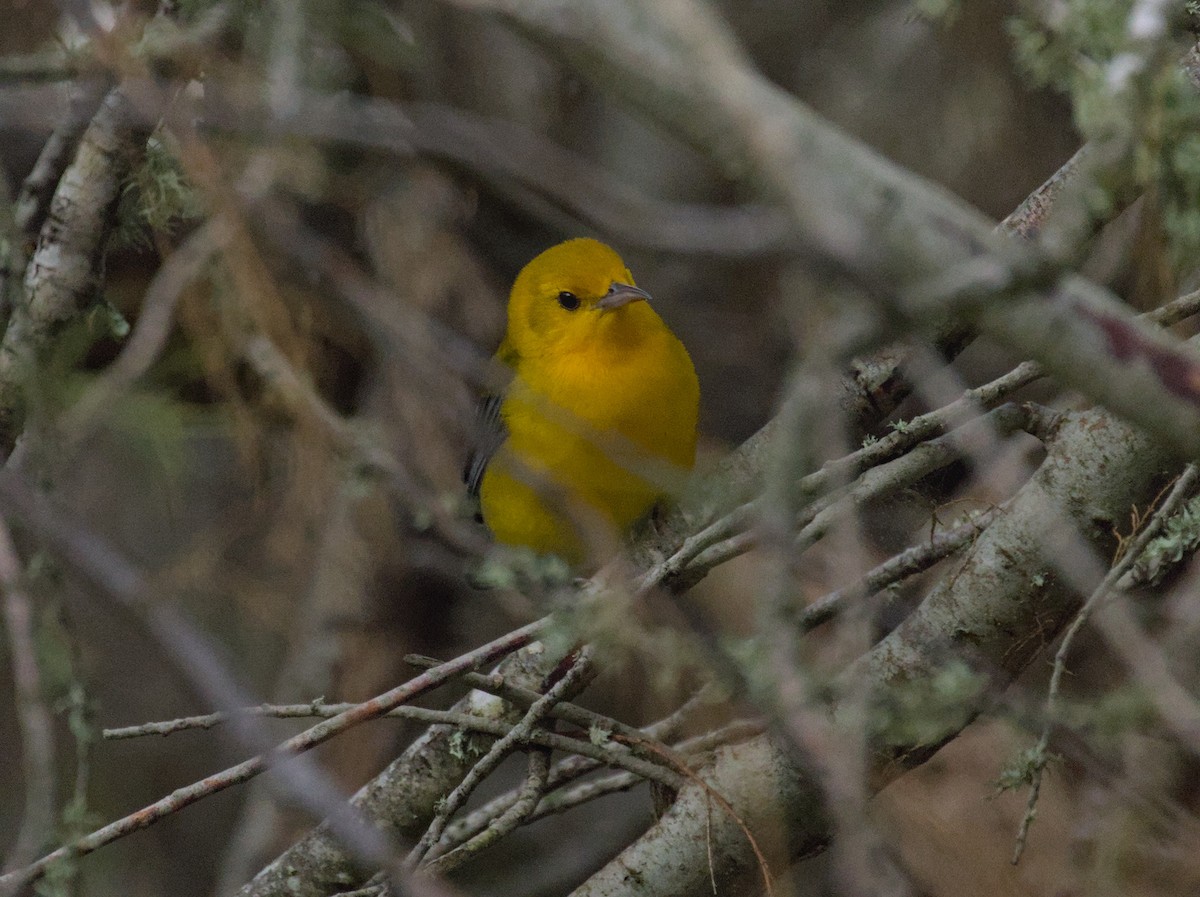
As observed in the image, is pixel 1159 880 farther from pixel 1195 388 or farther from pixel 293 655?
pixel 293 655

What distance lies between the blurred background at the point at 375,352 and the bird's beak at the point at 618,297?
1.13ft

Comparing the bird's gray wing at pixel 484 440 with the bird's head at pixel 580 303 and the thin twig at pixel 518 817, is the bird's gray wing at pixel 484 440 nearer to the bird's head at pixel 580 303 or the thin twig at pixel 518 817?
the bird's head at pixel 580 303

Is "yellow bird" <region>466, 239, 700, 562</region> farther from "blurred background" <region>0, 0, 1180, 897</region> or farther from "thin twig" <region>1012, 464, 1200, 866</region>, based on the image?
"thin twig" <region>1012, 464, 1200, 866</region>

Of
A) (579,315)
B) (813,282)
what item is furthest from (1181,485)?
(579,315)

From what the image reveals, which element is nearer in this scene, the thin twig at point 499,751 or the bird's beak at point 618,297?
the thin twig at point 499,751

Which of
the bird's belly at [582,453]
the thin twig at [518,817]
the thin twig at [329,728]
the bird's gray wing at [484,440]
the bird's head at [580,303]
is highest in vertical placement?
the bird's head at [580,303]

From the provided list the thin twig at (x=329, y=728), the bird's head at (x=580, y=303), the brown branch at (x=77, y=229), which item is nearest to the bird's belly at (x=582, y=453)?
the bird's head at (x=580, y=303)

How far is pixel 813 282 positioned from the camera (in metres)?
1.39

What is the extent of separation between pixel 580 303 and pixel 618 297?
0.21 m

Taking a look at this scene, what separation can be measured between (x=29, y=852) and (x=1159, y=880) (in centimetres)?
291

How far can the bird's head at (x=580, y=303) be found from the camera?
188 inches

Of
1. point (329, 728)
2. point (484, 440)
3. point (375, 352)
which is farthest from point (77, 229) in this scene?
point (375, 352)

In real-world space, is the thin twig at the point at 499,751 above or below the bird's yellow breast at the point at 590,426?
below

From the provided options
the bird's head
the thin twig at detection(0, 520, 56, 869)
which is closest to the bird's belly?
the bird's head
